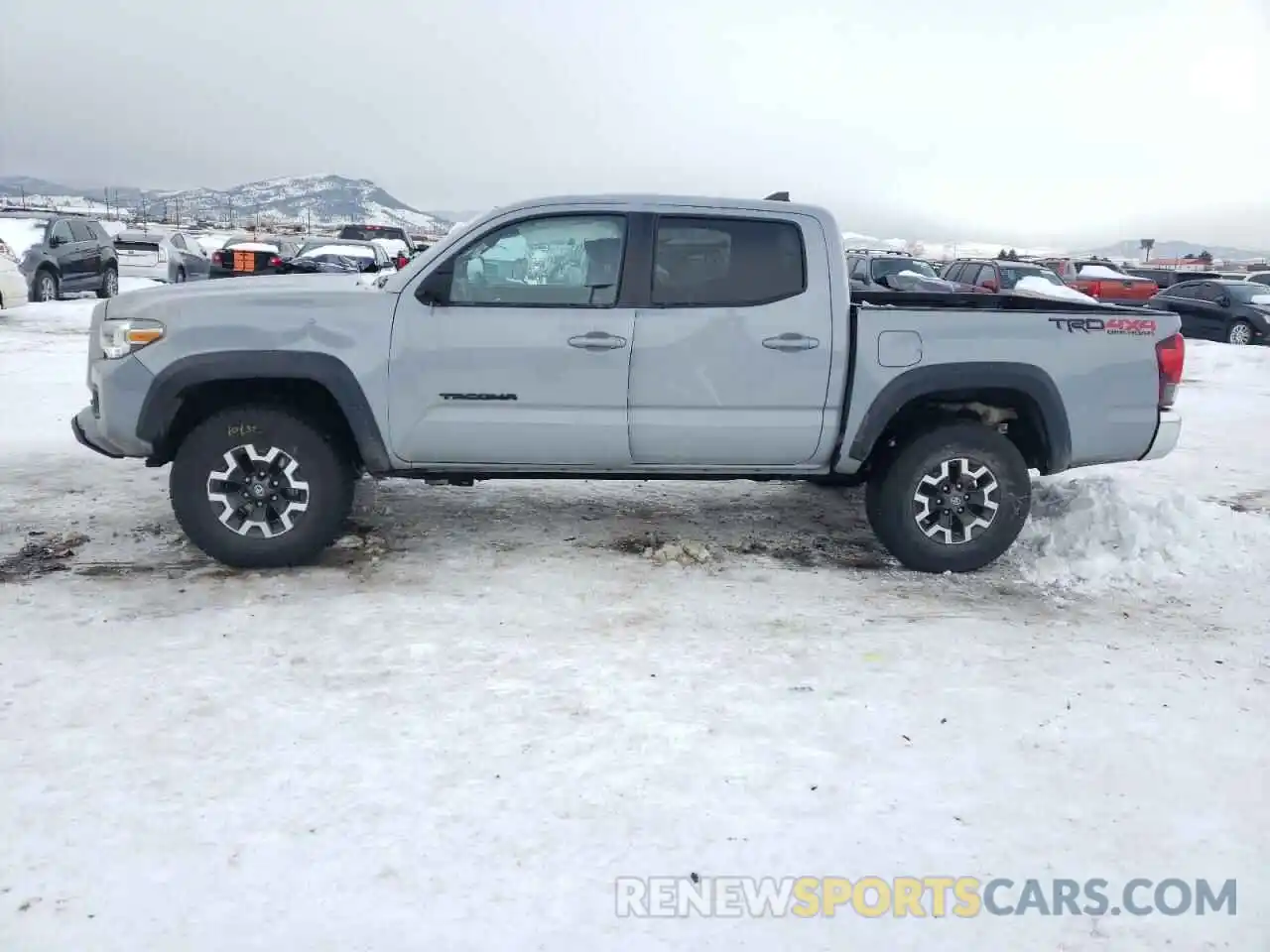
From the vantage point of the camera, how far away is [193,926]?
7.97 feet

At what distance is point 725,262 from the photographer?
4941mm

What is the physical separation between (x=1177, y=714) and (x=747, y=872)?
201cm

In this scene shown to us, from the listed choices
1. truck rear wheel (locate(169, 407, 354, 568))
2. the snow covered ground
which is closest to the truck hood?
truck rear wheel (locate(169, 407, 354, 568))

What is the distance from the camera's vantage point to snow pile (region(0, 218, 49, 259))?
57.7 feet

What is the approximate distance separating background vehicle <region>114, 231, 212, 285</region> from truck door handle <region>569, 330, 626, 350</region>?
2068 centimetres

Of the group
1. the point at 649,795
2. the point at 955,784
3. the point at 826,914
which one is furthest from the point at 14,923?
the point at 955,784

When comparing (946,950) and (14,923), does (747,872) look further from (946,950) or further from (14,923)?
(14,923)

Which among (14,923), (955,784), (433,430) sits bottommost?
(14,923)

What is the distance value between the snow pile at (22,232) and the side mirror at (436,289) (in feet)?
53.0

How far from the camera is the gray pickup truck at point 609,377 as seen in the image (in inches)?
185

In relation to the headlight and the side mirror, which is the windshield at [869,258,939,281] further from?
the headlight

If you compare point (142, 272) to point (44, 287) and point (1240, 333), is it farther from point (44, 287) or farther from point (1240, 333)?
A: point (1240, 333)

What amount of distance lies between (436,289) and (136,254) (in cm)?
2693

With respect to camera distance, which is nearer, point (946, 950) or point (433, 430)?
point (946, 950)
